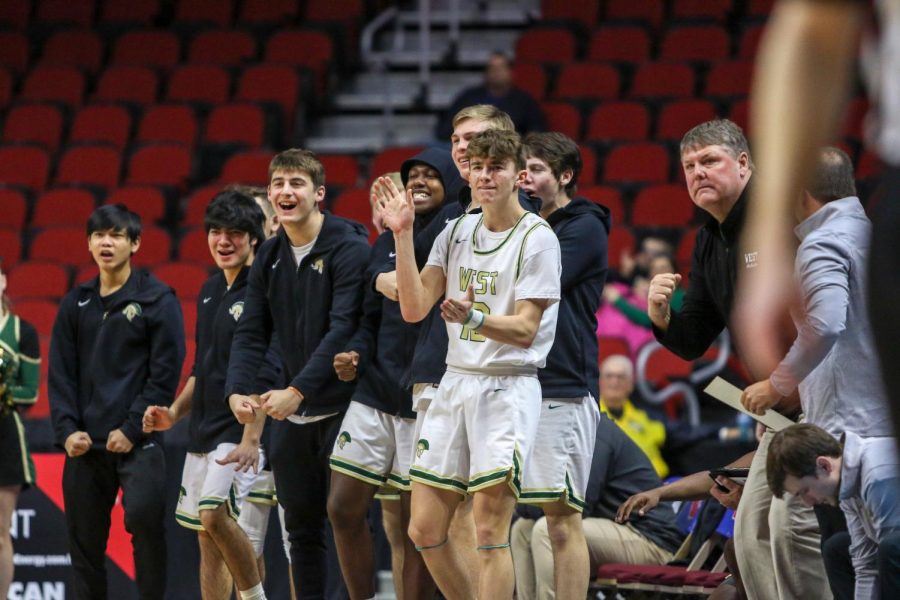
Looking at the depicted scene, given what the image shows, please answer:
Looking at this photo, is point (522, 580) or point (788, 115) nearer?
point (788, 115)

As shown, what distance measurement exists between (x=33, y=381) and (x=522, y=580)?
8.65ft

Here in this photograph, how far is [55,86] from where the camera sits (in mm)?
12688

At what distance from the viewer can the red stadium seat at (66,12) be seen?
14.0 m

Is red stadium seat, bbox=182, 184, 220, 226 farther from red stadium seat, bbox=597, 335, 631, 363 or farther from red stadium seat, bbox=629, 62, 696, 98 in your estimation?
red stadium seat, bbox=597, 335, 631, 363

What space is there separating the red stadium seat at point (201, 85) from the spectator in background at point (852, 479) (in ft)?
30.5

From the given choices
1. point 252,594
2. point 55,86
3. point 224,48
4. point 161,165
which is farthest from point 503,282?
point 55,86

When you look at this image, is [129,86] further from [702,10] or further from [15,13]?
[702,10]

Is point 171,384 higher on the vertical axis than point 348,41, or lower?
lower

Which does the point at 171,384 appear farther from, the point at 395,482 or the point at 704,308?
the point at 704,308

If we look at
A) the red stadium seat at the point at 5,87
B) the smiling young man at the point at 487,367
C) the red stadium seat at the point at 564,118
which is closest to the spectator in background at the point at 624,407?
the smiling young man at the point at 487,367

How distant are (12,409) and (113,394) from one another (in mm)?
785

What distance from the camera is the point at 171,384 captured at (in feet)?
19.3

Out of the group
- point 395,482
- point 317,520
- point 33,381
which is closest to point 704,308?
point 395,482

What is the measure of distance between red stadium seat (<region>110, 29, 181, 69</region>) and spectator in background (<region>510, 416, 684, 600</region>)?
8.48 m
